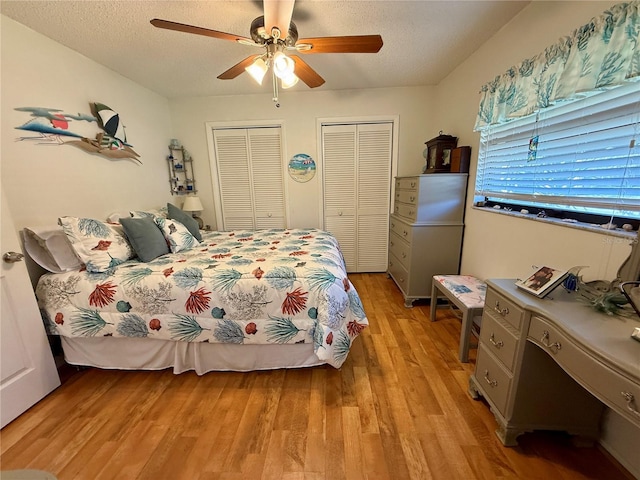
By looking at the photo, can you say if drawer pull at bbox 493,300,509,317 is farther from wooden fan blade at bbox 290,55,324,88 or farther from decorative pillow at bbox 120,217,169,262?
decorative pillow at bbox 120,217,169,262

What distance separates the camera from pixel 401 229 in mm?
2938

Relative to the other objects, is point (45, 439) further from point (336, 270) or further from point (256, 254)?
point (336, 270)

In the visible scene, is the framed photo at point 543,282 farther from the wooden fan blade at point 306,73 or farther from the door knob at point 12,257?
the door knob at point 12,257

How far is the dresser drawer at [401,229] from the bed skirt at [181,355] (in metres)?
1.55

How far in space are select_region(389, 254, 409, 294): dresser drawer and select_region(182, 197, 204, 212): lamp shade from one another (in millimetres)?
2603

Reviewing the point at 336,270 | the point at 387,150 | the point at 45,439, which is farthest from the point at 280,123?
the point at 45,439

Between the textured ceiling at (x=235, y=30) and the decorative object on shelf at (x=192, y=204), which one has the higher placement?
the textured ceiling at (x=235, y=30)

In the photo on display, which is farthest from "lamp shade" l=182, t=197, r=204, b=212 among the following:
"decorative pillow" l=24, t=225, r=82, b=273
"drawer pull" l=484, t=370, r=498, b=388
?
"drawer pull" l=484, t=370, r=498, b=388

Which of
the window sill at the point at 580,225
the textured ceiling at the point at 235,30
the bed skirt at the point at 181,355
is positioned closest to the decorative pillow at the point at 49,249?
the bed skirt at the point at 181,355

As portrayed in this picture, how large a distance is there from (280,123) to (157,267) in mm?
2366

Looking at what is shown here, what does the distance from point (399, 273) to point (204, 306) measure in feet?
7.08

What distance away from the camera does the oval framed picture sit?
3.43 meters

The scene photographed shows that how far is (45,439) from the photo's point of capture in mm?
1377

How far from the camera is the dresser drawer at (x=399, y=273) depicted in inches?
110
